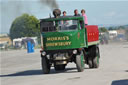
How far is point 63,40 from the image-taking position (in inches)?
739

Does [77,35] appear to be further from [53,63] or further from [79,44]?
[53,63]

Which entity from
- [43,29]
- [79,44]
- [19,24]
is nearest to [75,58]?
[79,44]

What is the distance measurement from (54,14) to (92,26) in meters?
2.10

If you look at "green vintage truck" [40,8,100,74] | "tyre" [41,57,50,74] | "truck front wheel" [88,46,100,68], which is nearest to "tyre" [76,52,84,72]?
"green vintage truck" [40,8,100,74]

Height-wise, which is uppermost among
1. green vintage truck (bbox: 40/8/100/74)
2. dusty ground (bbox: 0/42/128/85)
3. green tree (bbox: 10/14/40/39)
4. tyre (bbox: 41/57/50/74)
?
green tree (bbox: 10/14/40/39)

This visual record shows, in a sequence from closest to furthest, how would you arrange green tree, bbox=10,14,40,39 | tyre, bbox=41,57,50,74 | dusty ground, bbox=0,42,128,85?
dusty ground, bbox=0,42,128,85, tyre, bbox=41,57,50,74, green tree, bbox=10,14,40,39

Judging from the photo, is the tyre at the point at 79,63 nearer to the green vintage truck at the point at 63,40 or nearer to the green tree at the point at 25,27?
the green vintage truck at the point at 63,40

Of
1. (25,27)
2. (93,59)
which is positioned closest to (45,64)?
(93,59)

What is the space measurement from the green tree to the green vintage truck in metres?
92.5

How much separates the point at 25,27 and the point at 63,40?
103 meters

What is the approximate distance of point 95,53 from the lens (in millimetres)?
20562

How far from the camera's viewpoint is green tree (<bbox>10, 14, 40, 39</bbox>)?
119 m

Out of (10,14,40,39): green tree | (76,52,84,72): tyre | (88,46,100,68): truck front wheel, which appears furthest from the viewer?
(10,14,40,39): green tree

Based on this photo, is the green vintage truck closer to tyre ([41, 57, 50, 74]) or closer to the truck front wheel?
tyre ([41, 57, 50, 74])
